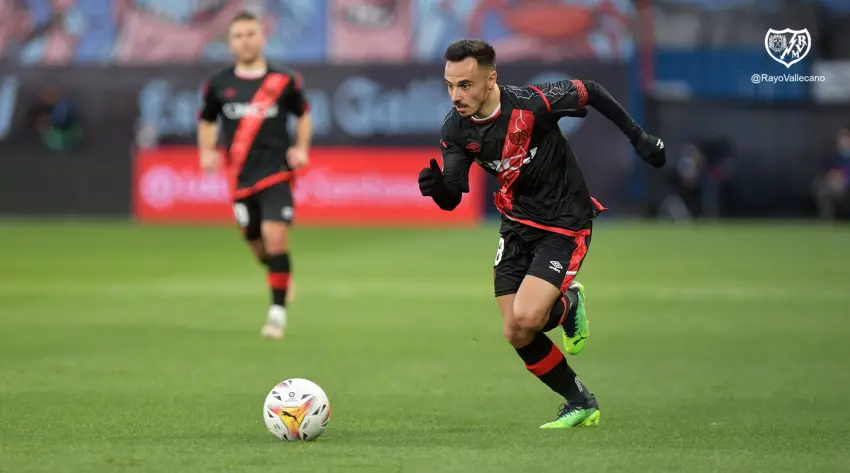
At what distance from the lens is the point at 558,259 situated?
7.10 metres

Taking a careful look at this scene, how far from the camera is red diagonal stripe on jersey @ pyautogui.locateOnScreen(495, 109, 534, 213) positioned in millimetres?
7047

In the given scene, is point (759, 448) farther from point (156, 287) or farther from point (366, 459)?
point (156, 287)

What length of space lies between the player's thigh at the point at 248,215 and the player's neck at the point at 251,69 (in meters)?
0.98

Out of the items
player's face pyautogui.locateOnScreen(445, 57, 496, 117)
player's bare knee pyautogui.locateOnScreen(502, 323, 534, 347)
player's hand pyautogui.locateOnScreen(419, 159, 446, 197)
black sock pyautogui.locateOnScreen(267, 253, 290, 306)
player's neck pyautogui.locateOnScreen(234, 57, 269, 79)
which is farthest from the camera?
player's neck pyautogui.locateOnScreen(234, 57, 269, 79)

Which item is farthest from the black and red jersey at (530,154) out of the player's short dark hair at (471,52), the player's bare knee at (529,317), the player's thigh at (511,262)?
the player's bare knee at (529,317)

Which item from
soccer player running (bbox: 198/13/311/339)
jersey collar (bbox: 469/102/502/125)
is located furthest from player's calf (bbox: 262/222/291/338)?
jersey collar (bbox: 469/102/502/125)

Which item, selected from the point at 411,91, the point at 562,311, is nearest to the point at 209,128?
the point at 562,311

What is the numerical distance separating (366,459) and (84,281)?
1084 centimetres

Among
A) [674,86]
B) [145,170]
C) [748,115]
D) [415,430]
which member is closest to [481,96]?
[415,430]

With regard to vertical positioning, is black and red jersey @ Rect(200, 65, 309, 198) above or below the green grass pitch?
above

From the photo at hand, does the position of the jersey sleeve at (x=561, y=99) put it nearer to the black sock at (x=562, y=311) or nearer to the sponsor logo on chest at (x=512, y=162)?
the sponsor logo on chest at (x=512, y=162)

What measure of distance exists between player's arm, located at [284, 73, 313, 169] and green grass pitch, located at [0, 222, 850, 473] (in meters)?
1.42

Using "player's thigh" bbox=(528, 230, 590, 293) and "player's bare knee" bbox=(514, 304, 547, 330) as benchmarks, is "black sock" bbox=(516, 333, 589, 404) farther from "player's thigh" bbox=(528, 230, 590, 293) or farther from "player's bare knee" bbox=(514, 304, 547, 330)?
"player's thigh" bbox=(528, 230, 590, 293)

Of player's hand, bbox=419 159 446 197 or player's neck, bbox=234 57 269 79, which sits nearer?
player's hand, bbox=419 159 446 197
